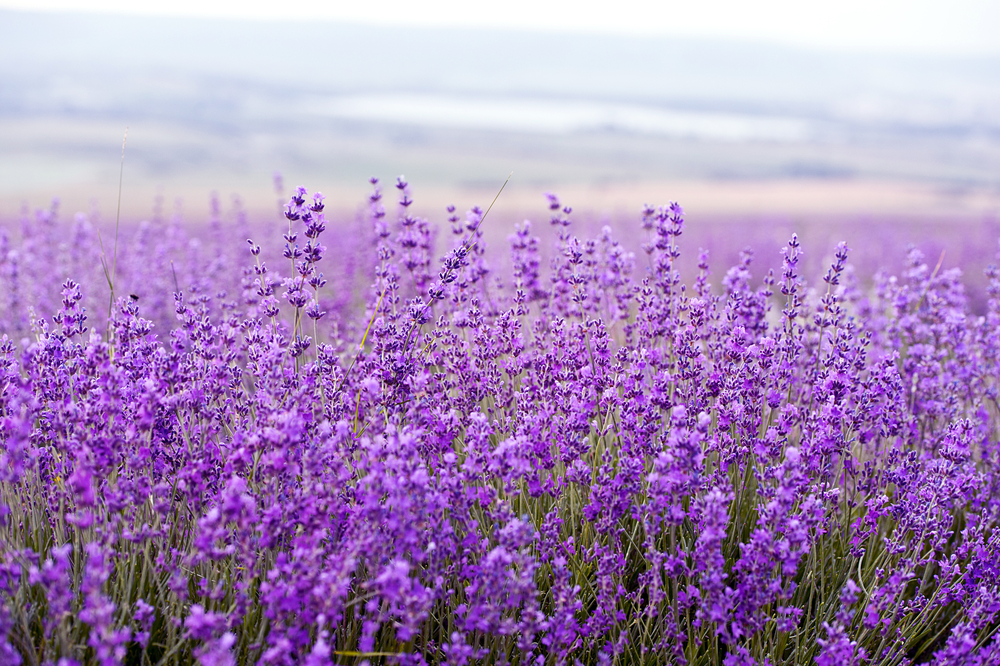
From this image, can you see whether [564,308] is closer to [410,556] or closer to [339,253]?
[410,556]

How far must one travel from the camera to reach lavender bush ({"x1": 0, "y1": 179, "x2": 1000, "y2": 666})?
1.81 m

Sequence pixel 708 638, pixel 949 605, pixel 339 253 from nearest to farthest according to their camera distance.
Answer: pixel 708 638
pixel 949 605
pixel 339 253

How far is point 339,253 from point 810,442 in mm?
6518

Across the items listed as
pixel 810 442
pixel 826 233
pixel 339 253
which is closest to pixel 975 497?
pixel 810 442

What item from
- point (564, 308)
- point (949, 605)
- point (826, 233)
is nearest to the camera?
point (949, 605)

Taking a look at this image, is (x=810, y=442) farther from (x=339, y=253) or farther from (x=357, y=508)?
(x=339, y=253)

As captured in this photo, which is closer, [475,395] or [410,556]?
[410,556]

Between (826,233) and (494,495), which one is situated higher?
(826,233)

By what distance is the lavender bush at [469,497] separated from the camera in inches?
71.4

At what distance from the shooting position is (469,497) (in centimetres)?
198

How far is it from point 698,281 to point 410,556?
1.90 meters

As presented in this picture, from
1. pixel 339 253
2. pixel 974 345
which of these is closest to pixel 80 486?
pixel 974 345

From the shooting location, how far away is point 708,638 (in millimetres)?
2514

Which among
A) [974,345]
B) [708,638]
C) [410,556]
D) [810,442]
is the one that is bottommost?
[708,638]
